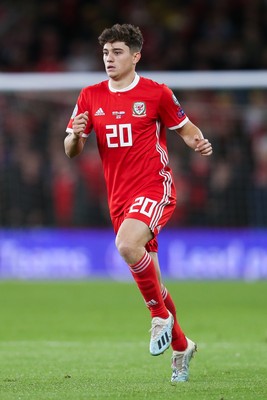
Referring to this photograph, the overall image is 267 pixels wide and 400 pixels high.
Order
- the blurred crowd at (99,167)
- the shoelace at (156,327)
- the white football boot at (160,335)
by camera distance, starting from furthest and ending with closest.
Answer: the blurred crowd at (99,167)
the shoelace at (156,327)
the white football boot at (160,335)

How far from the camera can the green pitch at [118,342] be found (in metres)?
7.31

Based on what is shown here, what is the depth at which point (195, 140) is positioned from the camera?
26.0 ft

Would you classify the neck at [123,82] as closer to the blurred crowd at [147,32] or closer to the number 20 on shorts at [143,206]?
the number 20 on shorts at [143,206]

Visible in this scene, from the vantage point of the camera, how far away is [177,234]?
63.3 ft

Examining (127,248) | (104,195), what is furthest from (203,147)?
(104,195)

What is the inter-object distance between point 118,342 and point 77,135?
3.67 metres

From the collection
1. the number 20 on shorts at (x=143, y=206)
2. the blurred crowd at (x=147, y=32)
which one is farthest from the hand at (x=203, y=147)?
the blurred crowd at (x=147, y=32)

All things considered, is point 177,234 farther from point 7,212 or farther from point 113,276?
point 7,212

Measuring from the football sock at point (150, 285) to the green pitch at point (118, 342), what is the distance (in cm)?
54

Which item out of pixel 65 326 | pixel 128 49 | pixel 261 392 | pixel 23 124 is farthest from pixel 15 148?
pixel 261 392

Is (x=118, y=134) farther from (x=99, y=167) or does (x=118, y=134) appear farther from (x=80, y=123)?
(x=99, y=167)

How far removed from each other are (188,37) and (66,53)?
8.46 ft

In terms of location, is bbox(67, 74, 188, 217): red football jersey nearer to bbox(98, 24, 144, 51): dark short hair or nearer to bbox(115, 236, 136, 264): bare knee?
bbox(98, 24, 144, 51): dark short hair

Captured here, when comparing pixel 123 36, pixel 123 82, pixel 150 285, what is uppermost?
pixel 123 36
